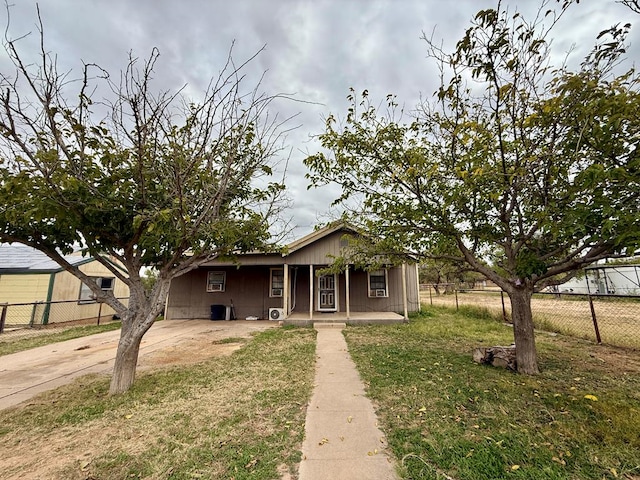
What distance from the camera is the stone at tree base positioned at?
5.08 m

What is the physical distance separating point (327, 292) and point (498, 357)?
26.9ft

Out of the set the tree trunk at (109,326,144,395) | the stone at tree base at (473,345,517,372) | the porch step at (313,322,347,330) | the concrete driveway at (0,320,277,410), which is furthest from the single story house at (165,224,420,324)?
the tree trunk at (109,326,144,395)

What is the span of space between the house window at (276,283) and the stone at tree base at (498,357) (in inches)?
353

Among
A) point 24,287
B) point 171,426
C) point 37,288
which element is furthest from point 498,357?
point 24,287

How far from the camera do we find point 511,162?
435 centimetres

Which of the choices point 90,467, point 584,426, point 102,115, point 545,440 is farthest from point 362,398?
point 102,115

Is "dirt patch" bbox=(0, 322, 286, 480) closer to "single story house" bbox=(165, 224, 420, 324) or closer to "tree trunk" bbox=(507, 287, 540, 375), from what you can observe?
"tree trunk" bbox=(507, 287, 540, 375)

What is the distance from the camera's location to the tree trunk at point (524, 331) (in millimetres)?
4750

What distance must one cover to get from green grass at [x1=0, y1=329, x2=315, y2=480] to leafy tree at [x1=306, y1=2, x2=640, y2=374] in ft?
11.3

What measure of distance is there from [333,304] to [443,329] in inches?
193

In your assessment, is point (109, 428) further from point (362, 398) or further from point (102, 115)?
point (102, 115)

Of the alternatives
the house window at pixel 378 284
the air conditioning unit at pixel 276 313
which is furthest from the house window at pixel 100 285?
Answer: the house window at pixel 378 284

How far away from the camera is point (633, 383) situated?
167 inches

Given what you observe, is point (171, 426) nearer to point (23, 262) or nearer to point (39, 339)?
point (39, 339)
